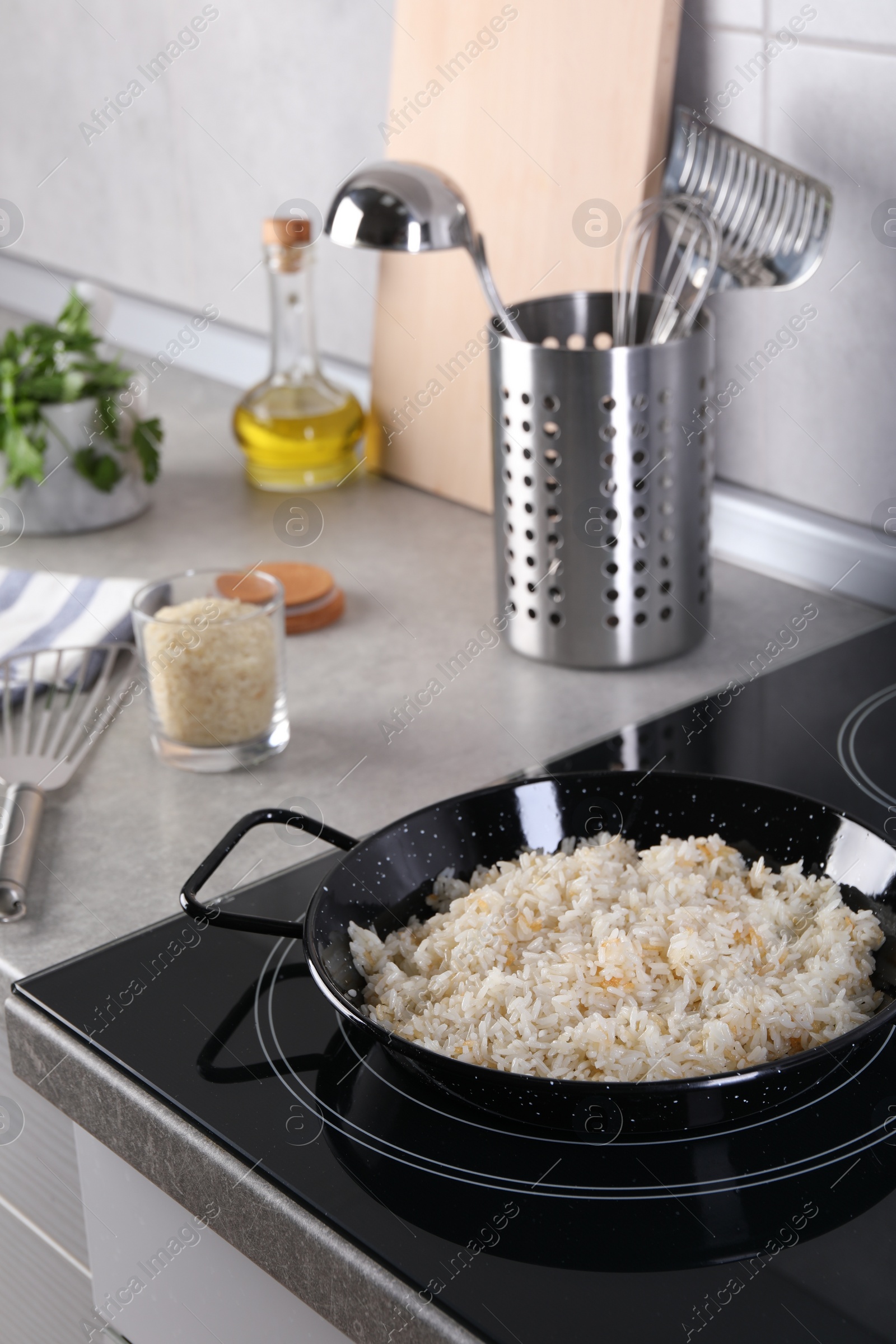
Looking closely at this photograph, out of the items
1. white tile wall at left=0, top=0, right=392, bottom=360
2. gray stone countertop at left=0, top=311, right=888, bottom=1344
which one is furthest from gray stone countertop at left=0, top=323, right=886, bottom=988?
white tile wall at left=0, top=0, right=392, bottom=360

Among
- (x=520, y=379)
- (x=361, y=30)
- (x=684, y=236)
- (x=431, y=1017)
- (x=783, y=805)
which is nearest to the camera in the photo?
(x=431, y=1017)

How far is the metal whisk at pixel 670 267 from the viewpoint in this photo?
102cm

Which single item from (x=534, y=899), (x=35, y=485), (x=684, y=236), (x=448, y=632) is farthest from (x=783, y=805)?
(x=35, y=485)

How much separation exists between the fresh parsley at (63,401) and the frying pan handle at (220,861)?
2.27 feet

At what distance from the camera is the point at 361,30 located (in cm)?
144

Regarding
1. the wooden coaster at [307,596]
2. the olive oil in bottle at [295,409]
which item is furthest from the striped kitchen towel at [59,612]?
the olive oil in bottle at [295,409]

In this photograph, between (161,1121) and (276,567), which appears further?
(276,567)

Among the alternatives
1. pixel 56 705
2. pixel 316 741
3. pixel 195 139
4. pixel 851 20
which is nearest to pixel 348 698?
pixel 316 741

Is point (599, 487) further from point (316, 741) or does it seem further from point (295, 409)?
point (295, 409)

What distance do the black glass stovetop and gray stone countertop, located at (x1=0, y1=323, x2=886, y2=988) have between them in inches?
3.8

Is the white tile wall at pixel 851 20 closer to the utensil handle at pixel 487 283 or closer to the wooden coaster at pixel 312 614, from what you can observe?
the utensil handle at pixel 487 283

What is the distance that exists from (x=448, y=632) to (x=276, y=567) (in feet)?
0.52

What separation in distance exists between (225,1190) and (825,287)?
821 millimetres

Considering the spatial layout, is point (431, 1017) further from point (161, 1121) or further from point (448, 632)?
point (448, 632)
